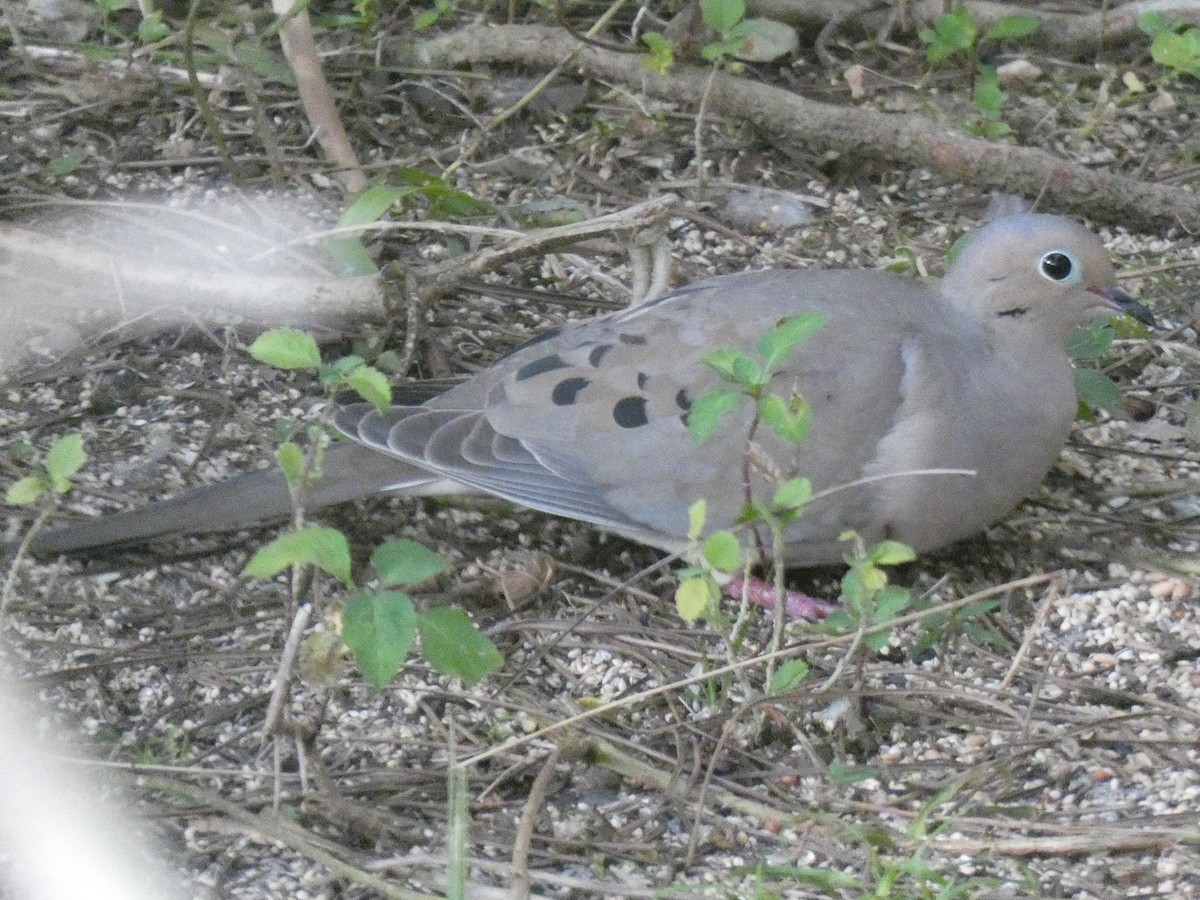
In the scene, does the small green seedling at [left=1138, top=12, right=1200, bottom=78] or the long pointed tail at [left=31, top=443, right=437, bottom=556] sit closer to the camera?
the long pointed tail at [left=31, top=443, right=437, bottom=556]

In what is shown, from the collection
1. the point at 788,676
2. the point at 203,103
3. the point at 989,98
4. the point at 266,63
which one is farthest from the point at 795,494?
the point at 266,63

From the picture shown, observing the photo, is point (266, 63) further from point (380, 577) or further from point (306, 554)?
point (306, 554)

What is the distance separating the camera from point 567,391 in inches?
126

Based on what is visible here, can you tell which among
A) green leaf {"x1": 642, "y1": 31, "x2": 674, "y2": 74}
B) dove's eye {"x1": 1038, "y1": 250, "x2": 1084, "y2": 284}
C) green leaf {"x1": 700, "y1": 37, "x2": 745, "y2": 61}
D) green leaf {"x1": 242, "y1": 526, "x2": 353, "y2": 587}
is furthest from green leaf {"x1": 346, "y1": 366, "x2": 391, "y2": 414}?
green leaf {"x1": 642, "y1": 31, "x2": 674, "y2": 74}

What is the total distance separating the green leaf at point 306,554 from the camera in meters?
2.15

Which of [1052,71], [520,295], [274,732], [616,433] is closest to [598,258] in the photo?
[520,295]

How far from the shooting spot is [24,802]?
7.97 feet

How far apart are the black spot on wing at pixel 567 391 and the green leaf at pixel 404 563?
2.95 feet

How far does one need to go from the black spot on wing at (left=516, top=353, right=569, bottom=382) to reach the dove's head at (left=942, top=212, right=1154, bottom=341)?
79cm

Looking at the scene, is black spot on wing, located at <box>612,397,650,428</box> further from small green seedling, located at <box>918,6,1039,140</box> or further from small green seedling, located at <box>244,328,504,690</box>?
small green seedling, located at <box>918,6,1039,140</box>

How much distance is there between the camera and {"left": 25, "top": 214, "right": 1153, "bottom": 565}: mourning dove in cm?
304

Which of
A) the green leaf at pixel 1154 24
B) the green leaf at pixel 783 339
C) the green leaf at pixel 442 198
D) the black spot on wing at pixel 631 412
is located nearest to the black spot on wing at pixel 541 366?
the black spot on wing at pixel 631 412

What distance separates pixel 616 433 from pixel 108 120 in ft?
6.46

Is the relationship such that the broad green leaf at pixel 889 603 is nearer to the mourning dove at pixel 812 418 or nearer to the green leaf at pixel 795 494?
the green leaf at pixel 795 494
